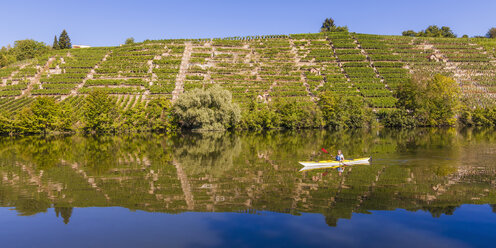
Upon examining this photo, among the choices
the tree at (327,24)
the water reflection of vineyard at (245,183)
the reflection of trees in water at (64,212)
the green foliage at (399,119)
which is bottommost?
the reflection of trees in water at (64,212)

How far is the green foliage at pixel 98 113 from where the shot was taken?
61.2 metres

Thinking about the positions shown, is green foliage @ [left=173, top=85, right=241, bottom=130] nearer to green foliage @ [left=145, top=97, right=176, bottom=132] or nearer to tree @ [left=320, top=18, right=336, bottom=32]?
green foliage @ [left=145, top=97, right=176, bottom=132]

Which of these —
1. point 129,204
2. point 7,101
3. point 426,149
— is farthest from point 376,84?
point 7,101

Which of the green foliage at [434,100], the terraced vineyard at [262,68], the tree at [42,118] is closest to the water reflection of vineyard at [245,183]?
the tree at [42,118]

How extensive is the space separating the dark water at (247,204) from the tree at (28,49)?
11522cm

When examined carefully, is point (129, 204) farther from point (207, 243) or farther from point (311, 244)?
point (311, 244)

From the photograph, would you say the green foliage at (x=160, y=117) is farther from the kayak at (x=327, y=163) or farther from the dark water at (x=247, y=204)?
the kayak at (x=327, y=163)

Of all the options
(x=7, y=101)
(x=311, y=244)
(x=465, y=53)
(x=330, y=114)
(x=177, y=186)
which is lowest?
(x=311, y=244)

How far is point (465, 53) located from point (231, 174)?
330 feet

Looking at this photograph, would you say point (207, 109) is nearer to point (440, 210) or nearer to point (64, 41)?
point (440, 210)

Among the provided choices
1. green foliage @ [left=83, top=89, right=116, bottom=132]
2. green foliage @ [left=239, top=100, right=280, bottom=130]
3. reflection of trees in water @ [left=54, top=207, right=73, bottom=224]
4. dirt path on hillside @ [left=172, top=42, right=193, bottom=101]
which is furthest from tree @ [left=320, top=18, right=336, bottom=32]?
reflection of trees in water @ [left=54, top=207, right=73, bottom=224]

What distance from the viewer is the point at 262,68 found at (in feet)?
302

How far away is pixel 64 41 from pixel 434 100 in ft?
400

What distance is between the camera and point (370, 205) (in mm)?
16109
